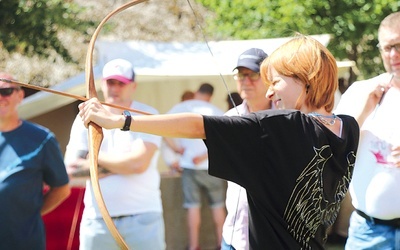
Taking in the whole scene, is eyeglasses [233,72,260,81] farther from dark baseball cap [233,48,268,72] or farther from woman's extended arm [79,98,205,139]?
woman's extended arm [79,98,205,139]

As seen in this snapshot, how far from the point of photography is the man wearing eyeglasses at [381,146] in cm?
407

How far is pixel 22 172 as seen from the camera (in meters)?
4.71

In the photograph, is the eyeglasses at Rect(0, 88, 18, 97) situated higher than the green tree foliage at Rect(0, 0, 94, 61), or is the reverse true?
the eyeglasses at Rect(0, 88, 18, 97)

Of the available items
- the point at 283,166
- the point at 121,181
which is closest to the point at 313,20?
the point at 121,181

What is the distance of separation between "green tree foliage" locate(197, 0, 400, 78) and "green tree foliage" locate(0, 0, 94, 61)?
1.84 m

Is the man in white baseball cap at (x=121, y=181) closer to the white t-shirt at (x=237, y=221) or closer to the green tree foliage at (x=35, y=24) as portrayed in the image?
the white t-shirt at (x=237, y=221)

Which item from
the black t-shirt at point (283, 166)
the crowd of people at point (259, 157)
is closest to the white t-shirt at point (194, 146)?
the crowd of people at point (259, 157)

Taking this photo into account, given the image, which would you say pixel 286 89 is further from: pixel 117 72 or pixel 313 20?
pixel 313 20

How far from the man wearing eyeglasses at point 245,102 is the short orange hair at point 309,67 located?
91cm

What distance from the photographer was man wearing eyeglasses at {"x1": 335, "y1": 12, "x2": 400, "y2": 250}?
407 centimetres

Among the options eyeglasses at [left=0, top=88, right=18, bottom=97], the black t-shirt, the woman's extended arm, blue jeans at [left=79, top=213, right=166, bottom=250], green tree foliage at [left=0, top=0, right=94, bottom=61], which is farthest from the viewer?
green tree foliage at [left=0, top=0, right=94, bottom=61]

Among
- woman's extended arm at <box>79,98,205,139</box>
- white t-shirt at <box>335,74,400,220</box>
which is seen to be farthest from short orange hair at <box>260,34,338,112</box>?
white t-shirt at <box>335,74,400,220</box>

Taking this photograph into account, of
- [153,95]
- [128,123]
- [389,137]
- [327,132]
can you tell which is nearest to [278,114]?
[327,132]

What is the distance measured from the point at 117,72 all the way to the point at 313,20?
524cm
